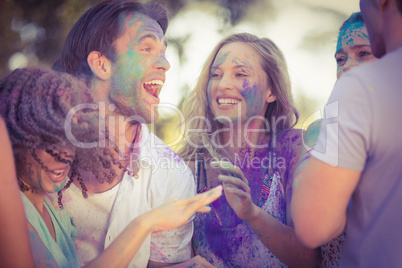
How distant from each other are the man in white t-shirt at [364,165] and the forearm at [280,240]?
1.90 feet

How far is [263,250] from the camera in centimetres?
181

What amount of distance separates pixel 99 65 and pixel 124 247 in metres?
1.09

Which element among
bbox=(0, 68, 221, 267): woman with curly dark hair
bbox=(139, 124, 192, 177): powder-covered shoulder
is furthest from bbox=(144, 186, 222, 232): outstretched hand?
bbox=(139, 124, 192, 177): powder-covered shoulder

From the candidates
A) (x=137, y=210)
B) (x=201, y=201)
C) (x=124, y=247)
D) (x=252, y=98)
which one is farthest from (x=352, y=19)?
(x=124, y=247)

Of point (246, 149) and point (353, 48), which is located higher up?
point (353, 48)

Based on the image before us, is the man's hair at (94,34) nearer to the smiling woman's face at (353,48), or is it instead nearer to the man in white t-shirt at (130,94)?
the man in white t-shirt at (130,94)

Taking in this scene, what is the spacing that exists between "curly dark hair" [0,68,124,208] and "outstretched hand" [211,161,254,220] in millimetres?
676

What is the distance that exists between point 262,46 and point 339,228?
1.36 meters

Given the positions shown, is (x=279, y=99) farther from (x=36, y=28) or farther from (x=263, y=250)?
(x=36, y=28)

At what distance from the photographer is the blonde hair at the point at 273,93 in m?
2.14

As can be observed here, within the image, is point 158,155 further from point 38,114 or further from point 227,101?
point 38,114

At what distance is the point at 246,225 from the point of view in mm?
1863

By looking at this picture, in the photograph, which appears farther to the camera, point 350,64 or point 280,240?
point 350,64

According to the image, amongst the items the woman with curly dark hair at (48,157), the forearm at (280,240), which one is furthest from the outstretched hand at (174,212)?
the forearm at (280,240)
